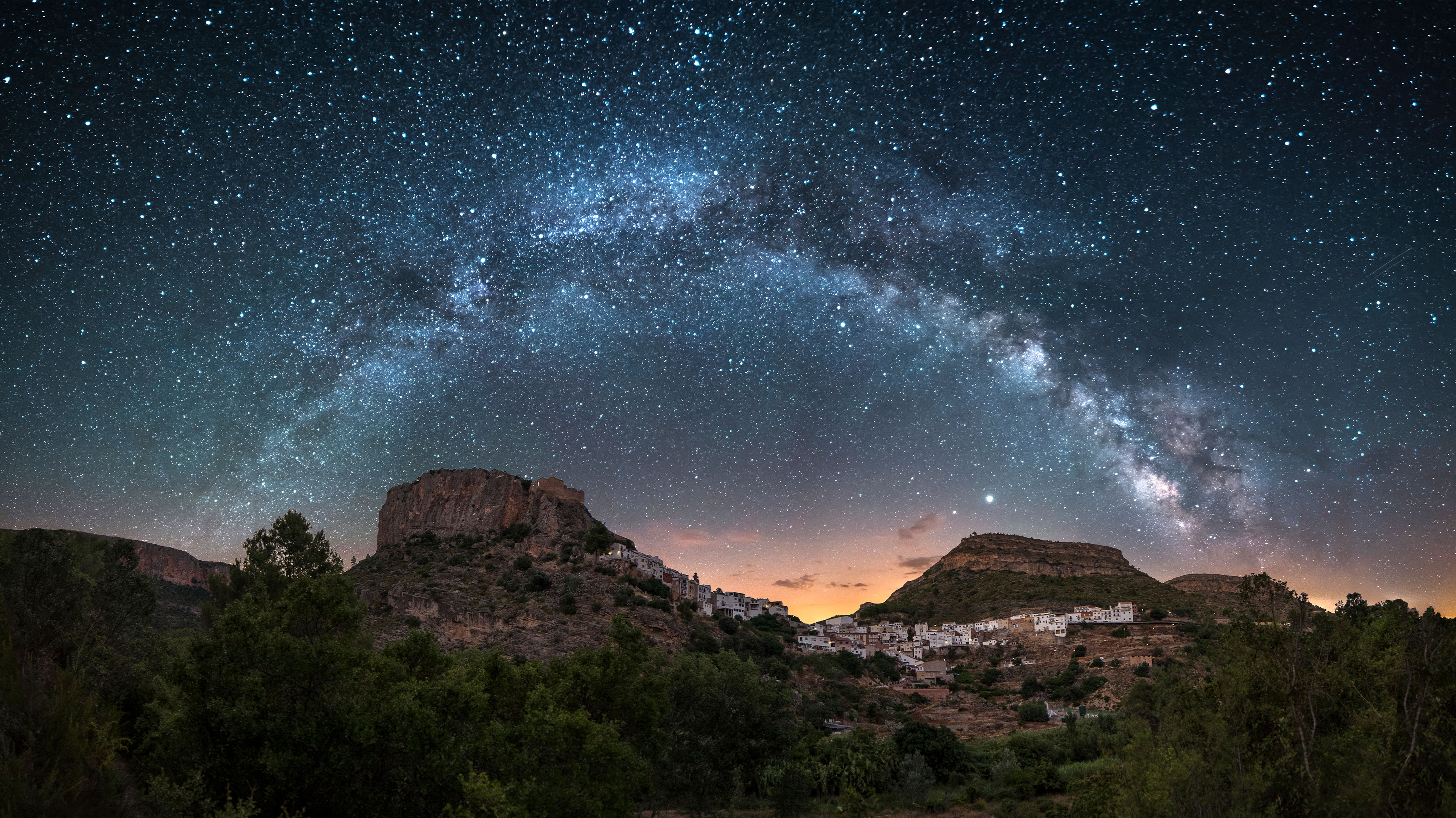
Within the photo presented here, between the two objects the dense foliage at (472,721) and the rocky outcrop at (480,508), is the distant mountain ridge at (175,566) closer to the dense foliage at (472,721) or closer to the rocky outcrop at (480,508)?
the rocky outcrop at (480,508)

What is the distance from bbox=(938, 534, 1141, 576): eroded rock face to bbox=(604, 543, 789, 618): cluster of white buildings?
43727 mm

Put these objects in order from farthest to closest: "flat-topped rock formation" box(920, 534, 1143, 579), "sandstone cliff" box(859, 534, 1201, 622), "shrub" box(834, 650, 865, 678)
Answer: "flat-topped rock formation" box(920, 534, 1143, 579) → "sandstone cliff" box(859, 534, 1201, 622) → "shrub" box(834, 650, 865, 678)

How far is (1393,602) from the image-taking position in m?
18.2

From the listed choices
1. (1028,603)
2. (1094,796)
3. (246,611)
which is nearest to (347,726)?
(246,611)

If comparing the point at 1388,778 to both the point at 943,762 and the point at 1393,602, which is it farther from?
the point at 943,762

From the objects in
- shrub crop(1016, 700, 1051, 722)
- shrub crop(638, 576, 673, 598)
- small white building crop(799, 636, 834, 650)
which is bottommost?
shrub crop(1016, 700, 1051, 722)

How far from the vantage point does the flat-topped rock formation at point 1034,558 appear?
13000 centimetres

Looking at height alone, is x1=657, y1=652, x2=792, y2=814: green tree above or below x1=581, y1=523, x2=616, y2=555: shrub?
below

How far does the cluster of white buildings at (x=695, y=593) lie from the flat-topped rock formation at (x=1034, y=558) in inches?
1716

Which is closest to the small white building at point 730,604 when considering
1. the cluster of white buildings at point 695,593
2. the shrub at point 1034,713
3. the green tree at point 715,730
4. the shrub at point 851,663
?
the cluster of white buildings at point 695,593

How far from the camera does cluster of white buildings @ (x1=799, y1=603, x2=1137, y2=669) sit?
297ft

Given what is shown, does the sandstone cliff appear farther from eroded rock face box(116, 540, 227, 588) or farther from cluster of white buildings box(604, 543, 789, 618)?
eroded rock face box(116, 540, 227, 588)

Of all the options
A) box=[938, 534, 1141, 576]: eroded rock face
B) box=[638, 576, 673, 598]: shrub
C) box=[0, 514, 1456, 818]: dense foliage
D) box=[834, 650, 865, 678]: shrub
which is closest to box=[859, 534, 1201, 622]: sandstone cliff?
box=[938, 534, 1141, 576]: eroded rock face

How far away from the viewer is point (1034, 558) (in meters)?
133
